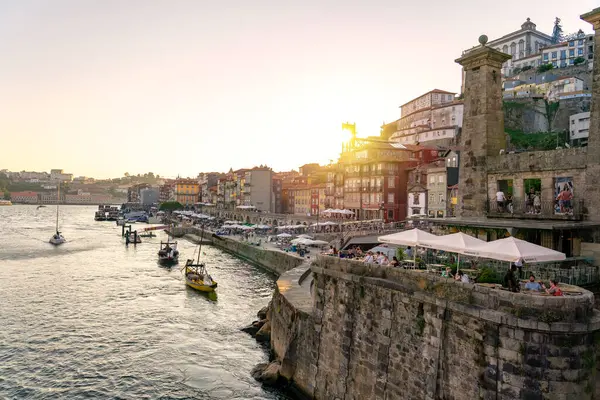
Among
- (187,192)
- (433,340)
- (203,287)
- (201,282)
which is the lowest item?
(203,287)

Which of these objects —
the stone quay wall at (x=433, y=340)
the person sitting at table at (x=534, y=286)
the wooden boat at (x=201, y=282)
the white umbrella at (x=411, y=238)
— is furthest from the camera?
the wooden boat at (x=201, y=282)

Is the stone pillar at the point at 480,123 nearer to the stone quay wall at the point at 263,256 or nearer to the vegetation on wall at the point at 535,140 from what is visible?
the stone quay wall at the point at 263,256

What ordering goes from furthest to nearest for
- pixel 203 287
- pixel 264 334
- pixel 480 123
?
pixel 203 287
pixel 264 334
pixel 480 123

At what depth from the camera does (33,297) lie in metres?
38.2

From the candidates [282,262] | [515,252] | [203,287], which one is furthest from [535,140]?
[515,252]

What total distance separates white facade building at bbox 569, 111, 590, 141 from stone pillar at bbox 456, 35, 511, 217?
64.5 meters

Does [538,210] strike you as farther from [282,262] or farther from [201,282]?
[282,262]

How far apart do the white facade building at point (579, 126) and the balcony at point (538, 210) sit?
66.2m

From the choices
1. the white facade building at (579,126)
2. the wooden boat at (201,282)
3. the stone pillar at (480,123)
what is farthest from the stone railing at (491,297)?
the white facade building at (579,126)

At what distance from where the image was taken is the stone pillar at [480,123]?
20.5 meters

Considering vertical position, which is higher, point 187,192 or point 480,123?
point 480,123

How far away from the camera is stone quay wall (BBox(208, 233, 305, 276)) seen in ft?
154

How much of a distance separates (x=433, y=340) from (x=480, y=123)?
12288 mm

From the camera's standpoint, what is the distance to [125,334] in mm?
28875
